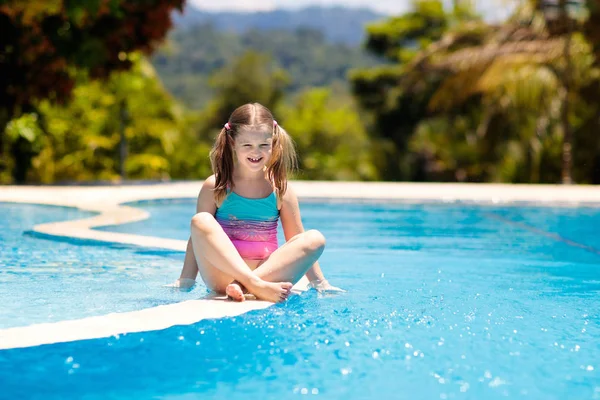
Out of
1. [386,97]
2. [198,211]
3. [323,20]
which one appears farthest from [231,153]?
[323,20]

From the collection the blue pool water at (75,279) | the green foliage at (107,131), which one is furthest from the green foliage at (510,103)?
the blue pool water at (75,279)

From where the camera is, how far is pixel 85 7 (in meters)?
12.3

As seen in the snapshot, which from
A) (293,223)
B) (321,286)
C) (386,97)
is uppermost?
(386,97)

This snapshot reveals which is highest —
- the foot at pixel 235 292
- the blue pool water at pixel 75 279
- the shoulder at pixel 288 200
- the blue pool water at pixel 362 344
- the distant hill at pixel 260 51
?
the distant hill at pixel 260 51

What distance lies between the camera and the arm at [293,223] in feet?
15.7

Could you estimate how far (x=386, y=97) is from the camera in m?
32.3

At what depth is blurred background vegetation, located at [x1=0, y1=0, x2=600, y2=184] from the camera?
1390cm

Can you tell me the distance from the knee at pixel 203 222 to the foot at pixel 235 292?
305 millimetres

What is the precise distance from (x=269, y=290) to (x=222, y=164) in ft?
2.68

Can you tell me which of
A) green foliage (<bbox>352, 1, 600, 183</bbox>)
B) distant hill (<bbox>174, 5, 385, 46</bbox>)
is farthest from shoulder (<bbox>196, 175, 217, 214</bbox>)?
distant hill (<bbox>174, 5, 385, 46</bbox>)

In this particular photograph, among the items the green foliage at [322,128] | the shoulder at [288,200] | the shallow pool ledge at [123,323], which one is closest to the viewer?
the shallow pool ledge at [123,323]

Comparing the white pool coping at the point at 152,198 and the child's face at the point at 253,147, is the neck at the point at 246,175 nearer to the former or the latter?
the child's face at the point at 253,147

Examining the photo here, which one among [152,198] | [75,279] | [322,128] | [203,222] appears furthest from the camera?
[322,128]

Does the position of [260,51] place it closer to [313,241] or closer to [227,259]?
[313,241]
